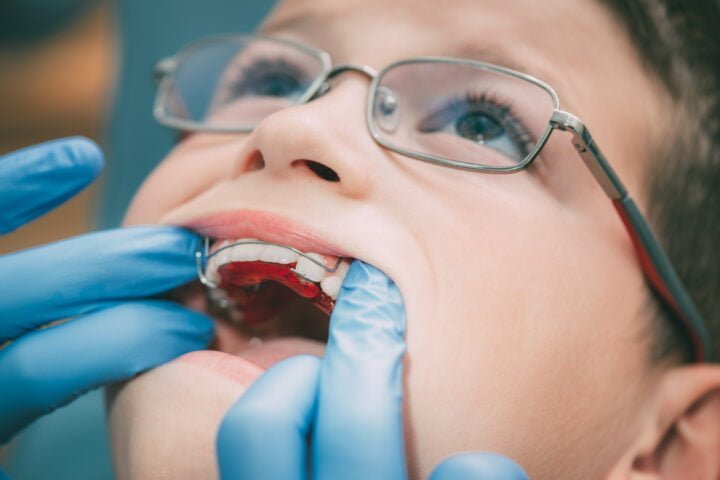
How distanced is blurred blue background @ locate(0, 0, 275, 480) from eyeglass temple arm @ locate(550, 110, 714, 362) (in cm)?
127

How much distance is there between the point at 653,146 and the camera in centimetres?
107

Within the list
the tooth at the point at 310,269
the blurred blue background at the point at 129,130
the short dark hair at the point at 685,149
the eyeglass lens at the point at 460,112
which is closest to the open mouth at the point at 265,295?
the tooth at the point at 310,269

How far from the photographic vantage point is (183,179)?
101 cm

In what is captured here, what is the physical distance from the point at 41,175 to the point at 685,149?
0.98m

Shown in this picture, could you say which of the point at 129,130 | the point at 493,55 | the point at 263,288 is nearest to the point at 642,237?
the point at 493,55

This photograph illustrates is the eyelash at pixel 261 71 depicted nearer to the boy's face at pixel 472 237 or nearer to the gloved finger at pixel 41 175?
the boy's face at pixel 472 237

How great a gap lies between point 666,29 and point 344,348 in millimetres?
800

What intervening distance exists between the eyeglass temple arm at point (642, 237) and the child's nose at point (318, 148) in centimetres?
26

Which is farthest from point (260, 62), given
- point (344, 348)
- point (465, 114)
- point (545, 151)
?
point (344, 348)

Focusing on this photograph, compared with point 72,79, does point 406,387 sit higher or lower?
higher

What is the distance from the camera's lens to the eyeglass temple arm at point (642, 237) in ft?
2.96

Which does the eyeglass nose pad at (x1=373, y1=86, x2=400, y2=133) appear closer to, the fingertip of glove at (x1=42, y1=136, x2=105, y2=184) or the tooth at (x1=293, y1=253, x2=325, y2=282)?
the tooth at (x1=293, y1=253, x2=325, y2=282)

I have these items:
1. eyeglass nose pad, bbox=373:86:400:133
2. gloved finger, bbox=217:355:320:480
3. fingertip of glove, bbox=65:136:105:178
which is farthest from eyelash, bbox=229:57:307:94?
gloved finger, bbox=217:355:320:480

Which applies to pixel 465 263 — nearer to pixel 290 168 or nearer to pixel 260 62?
pixel 290 168
